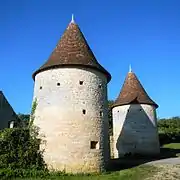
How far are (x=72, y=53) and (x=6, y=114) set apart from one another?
12.0 metres

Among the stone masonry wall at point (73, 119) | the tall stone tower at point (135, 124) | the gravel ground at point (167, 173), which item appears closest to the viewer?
the gravel ground at point (167, 173)

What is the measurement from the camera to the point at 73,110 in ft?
56.3

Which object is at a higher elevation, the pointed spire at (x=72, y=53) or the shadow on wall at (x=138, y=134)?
the pointed spire at (x=72, y=53)

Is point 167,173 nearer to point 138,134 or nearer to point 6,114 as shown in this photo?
point 138,134

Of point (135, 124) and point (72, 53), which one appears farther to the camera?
point (135, 124)

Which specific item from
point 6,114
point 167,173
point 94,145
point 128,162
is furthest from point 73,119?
point 6,114

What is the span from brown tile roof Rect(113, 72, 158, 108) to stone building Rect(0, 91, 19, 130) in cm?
1175

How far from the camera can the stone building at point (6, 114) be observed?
26178 millimetres

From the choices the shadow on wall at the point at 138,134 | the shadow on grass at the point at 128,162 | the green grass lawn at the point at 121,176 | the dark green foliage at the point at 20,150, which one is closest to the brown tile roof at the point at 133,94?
the shadow on wall at the point at 138,134

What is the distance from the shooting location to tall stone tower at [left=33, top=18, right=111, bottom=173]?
649 inches

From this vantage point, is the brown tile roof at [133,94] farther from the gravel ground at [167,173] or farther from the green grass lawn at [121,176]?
the green grass lawn at [121,176]

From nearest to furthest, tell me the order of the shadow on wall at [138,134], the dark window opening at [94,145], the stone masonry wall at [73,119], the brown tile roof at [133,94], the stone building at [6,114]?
1. the stone masonry wall at [73,119]
2. the dark window opening at [94,145]
3. the stone building at [6,114]
4. the shadow on wall at [138,134]
5. the brown tile roof at [133,94]

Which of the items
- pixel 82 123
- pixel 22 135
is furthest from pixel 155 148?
pixel 22 135

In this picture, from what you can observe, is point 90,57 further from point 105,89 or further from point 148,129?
point 148,129
